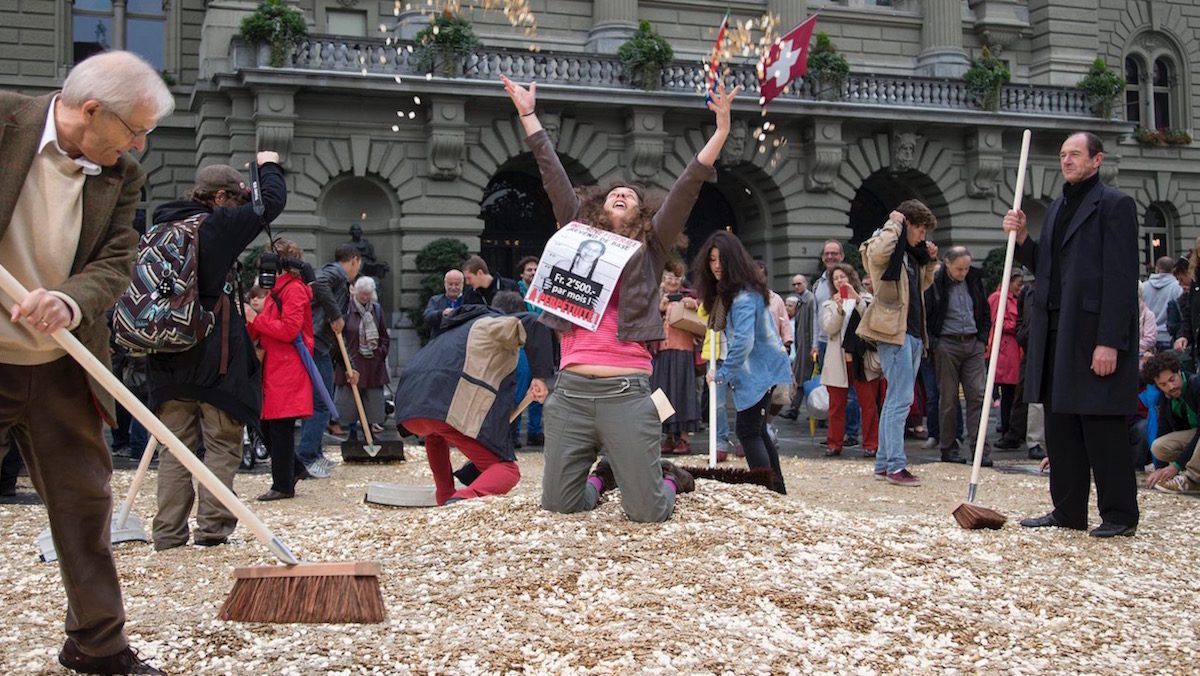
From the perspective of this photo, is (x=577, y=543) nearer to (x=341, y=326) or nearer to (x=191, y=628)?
(x=191, y=628)

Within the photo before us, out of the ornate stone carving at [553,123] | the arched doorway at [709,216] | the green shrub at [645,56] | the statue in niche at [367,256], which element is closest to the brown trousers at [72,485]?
the statue in niche at [367,256]

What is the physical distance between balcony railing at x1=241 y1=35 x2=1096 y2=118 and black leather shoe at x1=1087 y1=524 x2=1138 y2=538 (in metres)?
17.2

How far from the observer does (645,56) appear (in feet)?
75.7

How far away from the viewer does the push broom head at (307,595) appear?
12.5ft

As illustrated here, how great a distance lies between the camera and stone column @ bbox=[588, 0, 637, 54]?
24109mm

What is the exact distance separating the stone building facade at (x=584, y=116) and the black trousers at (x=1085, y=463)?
52.9 feet

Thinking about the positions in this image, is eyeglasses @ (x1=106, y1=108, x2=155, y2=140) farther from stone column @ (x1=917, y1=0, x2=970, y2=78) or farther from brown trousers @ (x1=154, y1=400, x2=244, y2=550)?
stone column @ (x1=917, y1=0, x2=970, y2=78)

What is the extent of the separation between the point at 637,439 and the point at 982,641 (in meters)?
1.86

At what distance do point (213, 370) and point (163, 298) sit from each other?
1.60ft

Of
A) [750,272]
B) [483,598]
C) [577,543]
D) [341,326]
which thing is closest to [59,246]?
[483,598]

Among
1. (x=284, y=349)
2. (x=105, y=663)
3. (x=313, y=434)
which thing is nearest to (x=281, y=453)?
(x=284, y=349)

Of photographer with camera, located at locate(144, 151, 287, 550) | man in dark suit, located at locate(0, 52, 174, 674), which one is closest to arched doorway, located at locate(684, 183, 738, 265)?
photographer with camera, located at locate(144, 151, 287, 550)

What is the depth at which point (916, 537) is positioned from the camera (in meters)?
6.29

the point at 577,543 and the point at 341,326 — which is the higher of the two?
the point at 341,326
